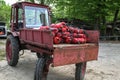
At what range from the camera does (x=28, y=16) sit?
29.7 feet

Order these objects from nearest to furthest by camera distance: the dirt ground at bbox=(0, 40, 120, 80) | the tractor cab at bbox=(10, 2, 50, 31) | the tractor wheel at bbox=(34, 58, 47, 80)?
the tractor wheel at bbox=(34, 58, 47, 80)
the dirt ground at bbox=(0, 40, 120, 80)
the tractor cab at bbox=(10, 2, 50, 31)

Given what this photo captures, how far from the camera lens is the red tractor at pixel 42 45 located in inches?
241

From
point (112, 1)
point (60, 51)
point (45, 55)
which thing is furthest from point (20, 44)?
point (112, 1)

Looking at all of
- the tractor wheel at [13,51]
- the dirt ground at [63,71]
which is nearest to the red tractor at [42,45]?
the tractor wheel at [13,51]

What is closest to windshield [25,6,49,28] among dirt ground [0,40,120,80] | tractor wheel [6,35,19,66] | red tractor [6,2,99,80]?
red tractor [6,2,99,80]

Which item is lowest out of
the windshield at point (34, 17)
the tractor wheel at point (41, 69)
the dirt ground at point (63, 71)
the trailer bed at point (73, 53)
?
the dirt ground at point (63, 71)

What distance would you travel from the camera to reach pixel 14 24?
9.66 metres

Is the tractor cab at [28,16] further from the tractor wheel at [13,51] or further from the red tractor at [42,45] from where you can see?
the tractor wheel at [13,51]

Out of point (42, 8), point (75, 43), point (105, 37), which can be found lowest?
point (105, 37)

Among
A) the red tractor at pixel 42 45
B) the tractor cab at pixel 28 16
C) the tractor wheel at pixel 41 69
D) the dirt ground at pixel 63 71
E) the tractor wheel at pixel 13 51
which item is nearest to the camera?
the red tractor at pixel 42 45

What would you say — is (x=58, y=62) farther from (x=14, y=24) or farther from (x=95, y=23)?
(x=95, y=23)

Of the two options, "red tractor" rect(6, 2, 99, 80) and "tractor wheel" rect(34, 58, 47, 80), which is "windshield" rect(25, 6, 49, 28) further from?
"tractor wheel" rect(34, 58, 47, 80)

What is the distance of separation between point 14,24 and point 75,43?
11.9 ft

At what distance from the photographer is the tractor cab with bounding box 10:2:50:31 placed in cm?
899
